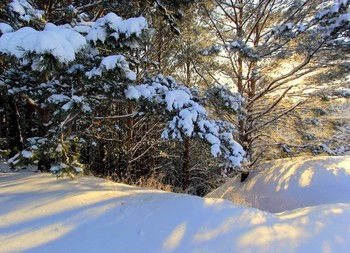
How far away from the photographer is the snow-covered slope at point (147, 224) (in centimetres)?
275

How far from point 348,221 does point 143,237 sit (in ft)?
8.45

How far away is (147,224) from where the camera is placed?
313cm

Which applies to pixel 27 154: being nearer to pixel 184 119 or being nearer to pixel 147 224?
pixel 147 224

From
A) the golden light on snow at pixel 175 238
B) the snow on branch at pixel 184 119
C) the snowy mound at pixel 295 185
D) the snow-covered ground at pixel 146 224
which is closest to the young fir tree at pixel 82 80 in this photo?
the snow on branch at pixel 184 119

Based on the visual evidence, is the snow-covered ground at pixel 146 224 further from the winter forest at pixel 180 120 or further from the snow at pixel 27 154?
the snow at pixel 27 154

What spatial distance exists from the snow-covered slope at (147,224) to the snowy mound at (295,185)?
2.74 meters

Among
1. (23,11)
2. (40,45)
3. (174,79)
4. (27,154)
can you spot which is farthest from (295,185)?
(23,11)

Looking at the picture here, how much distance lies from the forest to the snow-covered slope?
682 mm

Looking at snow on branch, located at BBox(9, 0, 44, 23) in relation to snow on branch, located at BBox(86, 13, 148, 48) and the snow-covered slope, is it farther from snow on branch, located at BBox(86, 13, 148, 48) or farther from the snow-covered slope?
the snow-covered slope

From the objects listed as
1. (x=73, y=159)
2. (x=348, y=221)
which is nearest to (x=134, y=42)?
(x=73, y=159)

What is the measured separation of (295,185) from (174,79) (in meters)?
4.89

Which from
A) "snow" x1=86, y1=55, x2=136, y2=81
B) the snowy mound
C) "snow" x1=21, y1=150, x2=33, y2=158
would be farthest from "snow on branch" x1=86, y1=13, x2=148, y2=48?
the snowy mound

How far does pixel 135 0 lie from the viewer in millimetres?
5742

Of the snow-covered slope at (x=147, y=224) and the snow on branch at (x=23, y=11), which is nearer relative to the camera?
the snow-covered slope at (x=147, y=224)
